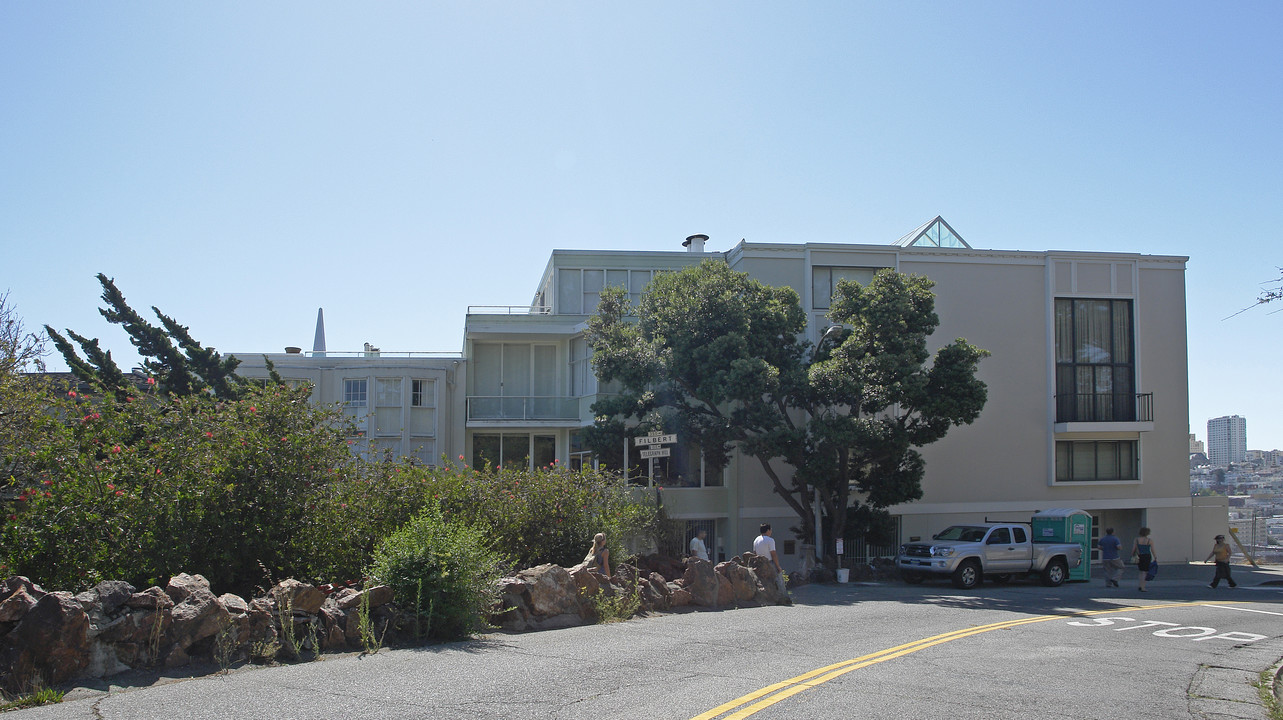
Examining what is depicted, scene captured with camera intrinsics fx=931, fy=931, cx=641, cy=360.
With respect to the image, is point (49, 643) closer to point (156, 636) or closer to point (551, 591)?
point (156, 636)

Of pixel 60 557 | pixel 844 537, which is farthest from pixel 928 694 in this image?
pixel 844 537

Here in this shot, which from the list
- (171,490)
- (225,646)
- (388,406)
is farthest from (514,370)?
(225,646)

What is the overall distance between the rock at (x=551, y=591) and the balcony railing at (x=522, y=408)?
16990 mm

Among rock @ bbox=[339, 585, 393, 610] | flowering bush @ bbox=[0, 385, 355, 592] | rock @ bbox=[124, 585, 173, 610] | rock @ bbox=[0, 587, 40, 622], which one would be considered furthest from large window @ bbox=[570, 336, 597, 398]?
rock @ bbox=[0, 587, 40, 622]

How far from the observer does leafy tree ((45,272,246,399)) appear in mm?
22812

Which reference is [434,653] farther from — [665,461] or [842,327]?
[665,461]

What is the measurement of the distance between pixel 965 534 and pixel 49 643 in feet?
65.5

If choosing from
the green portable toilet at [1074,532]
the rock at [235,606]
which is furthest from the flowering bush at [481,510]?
the green portable toilet at [1074,532]

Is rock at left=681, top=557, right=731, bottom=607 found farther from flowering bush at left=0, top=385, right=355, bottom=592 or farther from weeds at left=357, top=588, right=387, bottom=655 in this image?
weeds at left=357, top=588, right=387, bottom=655

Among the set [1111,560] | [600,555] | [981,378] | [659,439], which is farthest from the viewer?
[981,378]

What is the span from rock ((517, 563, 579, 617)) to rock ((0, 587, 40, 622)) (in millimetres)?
5657

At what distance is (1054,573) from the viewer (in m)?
23.3

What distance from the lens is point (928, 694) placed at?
855cm

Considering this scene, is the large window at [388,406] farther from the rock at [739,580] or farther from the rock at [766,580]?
the rock at [739,580]
